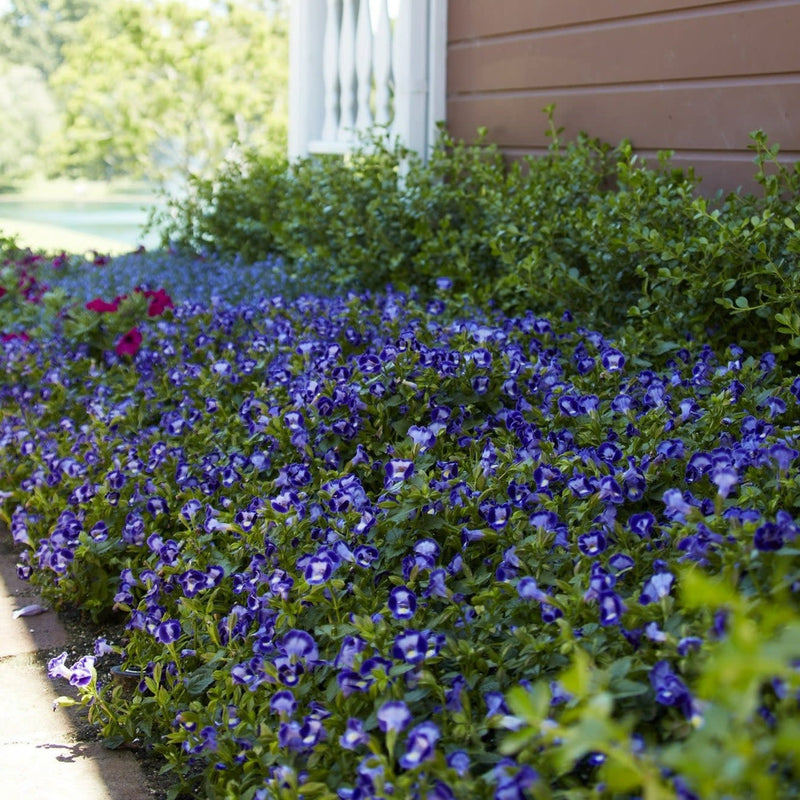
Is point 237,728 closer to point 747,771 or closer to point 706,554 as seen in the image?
point 706,554

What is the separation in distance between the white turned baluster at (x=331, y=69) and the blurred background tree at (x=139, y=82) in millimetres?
7397

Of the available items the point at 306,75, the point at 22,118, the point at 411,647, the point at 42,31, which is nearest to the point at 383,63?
the point at 306,75

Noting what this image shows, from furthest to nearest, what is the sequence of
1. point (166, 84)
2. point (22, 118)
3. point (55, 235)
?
point (55, 235)
point (22, 118)
point (166, 84)

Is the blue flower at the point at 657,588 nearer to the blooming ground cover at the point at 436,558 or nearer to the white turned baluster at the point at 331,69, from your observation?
the blooming ground cover at the point at 436,558

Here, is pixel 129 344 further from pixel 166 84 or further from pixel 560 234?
pixel 166 84

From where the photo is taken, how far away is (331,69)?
5984 millimetres

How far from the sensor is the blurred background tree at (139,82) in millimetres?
13805

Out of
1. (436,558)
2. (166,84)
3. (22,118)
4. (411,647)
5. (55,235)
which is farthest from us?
(55,235)

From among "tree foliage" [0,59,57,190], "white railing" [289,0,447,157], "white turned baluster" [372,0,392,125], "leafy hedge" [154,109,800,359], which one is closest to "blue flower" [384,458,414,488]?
"leafy hedge" [154,109,800,359]

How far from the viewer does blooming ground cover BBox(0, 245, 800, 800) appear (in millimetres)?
1306

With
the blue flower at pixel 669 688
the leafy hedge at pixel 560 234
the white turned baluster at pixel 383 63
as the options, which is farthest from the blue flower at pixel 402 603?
the white turned baluster at pixel 383 63

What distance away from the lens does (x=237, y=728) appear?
5.68ft

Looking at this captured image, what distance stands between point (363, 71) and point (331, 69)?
357 millimetres

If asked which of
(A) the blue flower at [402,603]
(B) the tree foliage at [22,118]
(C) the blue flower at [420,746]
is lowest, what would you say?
(C) the blue flower at [420,746]
